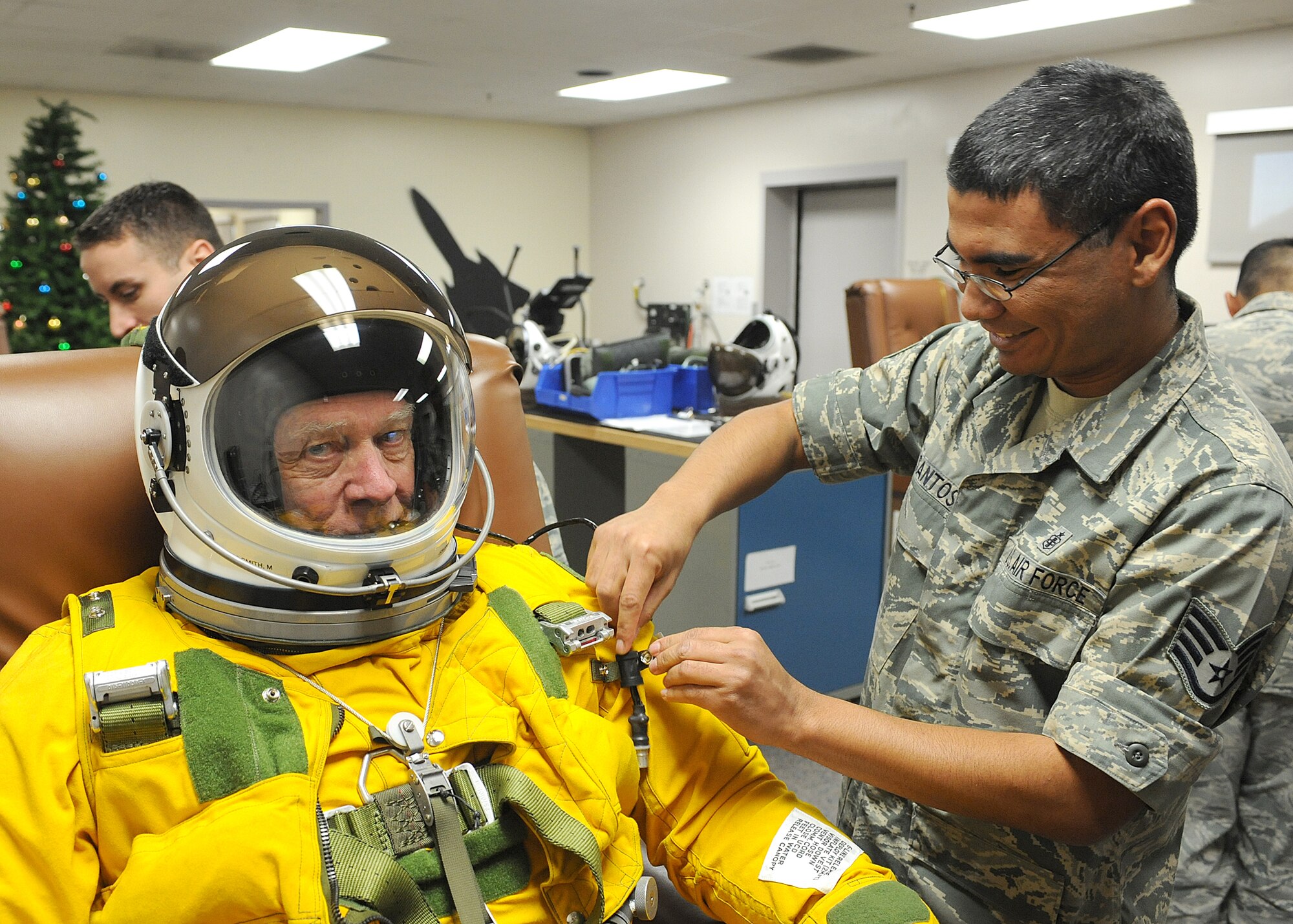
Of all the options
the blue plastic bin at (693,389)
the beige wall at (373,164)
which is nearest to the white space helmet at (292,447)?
the blue plastic bin at (693,389)

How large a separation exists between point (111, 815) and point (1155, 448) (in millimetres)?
1113

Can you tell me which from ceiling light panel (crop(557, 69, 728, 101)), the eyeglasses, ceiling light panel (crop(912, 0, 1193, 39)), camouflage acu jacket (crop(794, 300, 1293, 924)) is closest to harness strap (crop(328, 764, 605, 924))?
camouflage acu jacket (crop(794, 300, 1293, 924))

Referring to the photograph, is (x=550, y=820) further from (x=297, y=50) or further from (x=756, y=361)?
(x=297, y=50)

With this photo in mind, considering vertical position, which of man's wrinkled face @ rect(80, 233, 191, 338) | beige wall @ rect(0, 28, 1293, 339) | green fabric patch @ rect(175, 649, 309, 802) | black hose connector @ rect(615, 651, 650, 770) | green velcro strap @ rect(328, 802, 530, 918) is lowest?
green velcro strap @ rect(328, 802, 530, 918)

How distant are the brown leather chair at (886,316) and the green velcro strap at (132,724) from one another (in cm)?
326

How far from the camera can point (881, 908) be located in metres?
1.03

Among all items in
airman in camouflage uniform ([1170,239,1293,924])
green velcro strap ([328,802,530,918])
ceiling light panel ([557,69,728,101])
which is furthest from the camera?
ceiling light panel ([557,69,728,101])

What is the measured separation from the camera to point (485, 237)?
8.60 m

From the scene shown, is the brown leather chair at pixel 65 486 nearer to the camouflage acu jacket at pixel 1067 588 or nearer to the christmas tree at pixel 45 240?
the camouflage acu jacket at pixel 1067 588

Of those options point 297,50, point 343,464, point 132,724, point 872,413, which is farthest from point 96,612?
point 297,50

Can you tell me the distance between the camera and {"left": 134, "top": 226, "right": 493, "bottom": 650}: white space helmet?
41.5 inches

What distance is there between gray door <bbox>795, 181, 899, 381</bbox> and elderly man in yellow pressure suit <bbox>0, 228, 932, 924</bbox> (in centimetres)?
588

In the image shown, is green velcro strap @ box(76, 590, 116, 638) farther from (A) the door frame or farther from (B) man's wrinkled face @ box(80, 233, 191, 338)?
(A) the door frame

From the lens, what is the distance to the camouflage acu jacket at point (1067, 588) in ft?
3.21
